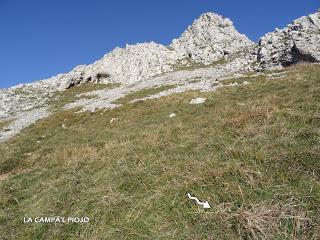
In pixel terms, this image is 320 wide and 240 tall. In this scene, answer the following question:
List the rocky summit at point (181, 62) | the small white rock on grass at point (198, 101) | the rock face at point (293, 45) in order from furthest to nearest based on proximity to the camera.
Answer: the rocky summit at point (181, 62) → the rock face at point (293, 45) → the small white rock on grass at point (198, 101)

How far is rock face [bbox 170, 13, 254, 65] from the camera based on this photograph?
8747 cm

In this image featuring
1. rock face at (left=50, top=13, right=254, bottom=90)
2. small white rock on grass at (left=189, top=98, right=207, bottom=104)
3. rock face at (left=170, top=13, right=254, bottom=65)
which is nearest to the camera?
small white rock on grass at (left=189, top=98, right=207, bottom=104)

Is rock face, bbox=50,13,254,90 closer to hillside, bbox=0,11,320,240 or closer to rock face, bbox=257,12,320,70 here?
rock face, bbox=257,12,320,70

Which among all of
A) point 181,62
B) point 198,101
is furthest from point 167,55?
point 198,101

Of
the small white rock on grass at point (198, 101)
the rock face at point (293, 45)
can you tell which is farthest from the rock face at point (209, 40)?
the small white rock on grass at point (198, 101)

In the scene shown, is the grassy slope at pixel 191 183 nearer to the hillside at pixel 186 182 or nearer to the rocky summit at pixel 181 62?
the hillside at pixel 186 182

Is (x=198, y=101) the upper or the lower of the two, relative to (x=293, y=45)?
lower

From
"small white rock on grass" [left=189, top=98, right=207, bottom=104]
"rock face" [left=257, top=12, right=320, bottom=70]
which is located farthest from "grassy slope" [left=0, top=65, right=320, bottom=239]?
"rock face" [left=257, top=12, right=320, bottom=70]

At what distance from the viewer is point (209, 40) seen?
97312 mm

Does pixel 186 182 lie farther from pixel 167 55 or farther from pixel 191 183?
pixel 167 55

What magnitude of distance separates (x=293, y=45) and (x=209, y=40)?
52.9m

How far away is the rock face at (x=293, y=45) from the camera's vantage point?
143 feet

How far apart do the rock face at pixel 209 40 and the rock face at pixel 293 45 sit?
28.7 m

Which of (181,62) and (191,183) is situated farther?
(181,62)
